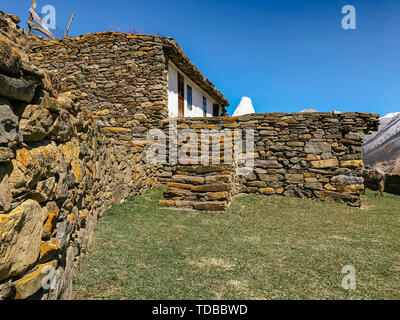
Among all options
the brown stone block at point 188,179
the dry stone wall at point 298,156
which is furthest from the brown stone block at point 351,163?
the brown stone block at point 188,179

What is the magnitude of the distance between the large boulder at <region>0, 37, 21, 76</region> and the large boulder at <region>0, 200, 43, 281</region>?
82cm

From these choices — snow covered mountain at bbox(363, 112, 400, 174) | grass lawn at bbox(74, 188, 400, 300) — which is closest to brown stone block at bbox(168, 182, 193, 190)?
grass lawn at bbox(74, 188, 400, 300)

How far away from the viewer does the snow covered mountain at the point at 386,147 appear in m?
23.8

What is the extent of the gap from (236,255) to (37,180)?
2.80m

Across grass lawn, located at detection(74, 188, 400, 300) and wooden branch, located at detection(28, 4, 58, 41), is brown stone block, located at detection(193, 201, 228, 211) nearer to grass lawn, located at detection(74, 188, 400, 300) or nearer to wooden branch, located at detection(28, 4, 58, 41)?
grass lawn, located at detection(74, 188, 400, 300)

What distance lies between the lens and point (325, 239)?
487 centimetres

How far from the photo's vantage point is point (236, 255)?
3914 mm

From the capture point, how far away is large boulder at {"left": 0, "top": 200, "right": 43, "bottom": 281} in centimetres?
156

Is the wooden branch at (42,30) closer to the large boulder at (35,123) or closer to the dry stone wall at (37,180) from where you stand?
the dry stone wall at (37,180)

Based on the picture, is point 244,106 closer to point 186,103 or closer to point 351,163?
point 186,103

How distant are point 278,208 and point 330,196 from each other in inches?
76.8

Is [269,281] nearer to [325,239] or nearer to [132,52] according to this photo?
[325,239]

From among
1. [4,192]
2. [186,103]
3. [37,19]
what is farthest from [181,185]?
[37,19]
